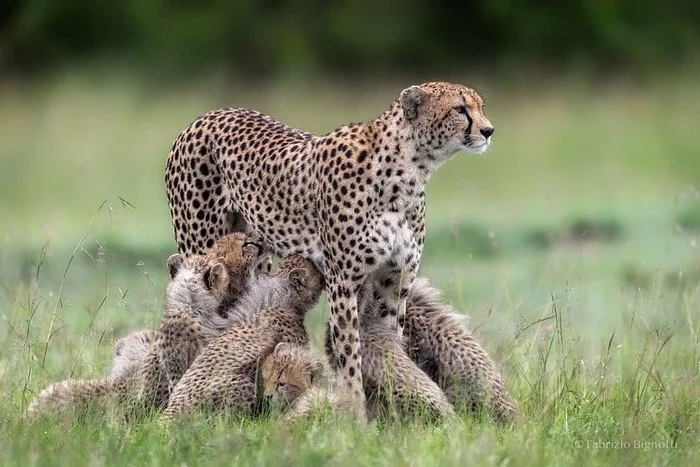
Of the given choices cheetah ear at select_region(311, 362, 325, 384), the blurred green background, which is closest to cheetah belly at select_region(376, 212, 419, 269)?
cheetah ear at select_region(311, 362, 325, 384)

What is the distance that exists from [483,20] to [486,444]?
18.4m

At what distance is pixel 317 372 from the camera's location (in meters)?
5.38

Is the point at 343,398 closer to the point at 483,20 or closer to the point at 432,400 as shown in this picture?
the point at 432,400

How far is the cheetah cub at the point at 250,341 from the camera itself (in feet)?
17.1

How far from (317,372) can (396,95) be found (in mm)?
13820

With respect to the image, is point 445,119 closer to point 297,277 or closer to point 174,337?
point 297,277

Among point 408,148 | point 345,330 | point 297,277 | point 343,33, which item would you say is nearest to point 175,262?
point 297,277

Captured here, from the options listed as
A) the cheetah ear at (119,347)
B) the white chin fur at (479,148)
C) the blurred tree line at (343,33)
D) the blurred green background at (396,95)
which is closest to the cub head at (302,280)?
the cheetah ear at (119,347)

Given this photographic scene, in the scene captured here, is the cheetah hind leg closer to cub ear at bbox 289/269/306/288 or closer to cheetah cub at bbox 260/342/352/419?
cub ear at bbox 289/269/306/288

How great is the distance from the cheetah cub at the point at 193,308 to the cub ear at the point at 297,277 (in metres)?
0.19

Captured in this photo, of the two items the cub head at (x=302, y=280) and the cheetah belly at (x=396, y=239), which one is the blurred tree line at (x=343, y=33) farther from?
the cheetah belly at (x=396, y=239)

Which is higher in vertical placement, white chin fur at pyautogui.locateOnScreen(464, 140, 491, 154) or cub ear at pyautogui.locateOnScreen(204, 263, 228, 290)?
white chin fur at pyautogui.locateOnScreen(464, 140, 491, 154)

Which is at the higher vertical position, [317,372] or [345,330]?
[345,330]

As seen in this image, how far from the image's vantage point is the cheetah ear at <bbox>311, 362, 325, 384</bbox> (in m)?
5.36
